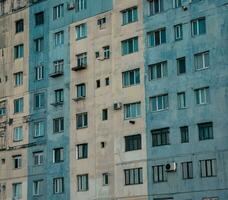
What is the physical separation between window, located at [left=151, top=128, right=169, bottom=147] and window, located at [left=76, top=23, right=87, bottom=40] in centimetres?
1069

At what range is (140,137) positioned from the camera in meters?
47.5

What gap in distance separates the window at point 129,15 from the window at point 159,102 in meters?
6.53

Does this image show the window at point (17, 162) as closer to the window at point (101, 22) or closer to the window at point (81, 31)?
the window at point (81, 31)

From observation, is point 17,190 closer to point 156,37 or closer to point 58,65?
point 58,65

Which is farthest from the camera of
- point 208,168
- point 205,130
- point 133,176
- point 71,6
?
point 71,6

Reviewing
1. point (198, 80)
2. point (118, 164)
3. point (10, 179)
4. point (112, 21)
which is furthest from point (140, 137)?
point (10, 179)

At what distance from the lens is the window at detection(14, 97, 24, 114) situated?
184 feet

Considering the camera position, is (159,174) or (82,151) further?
(82,151)

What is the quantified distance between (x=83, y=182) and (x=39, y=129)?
6.82m

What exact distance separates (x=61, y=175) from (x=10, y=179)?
586 cm

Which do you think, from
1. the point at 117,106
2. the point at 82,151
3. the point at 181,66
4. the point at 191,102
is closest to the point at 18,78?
the point at 82,151

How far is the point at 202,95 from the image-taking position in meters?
45.2

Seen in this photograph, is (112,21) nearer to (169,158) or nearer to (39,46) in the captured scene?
(39,46)

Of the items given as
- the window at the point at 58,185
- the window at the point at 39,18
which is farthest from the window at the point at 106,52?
the window at the point at 58,185
